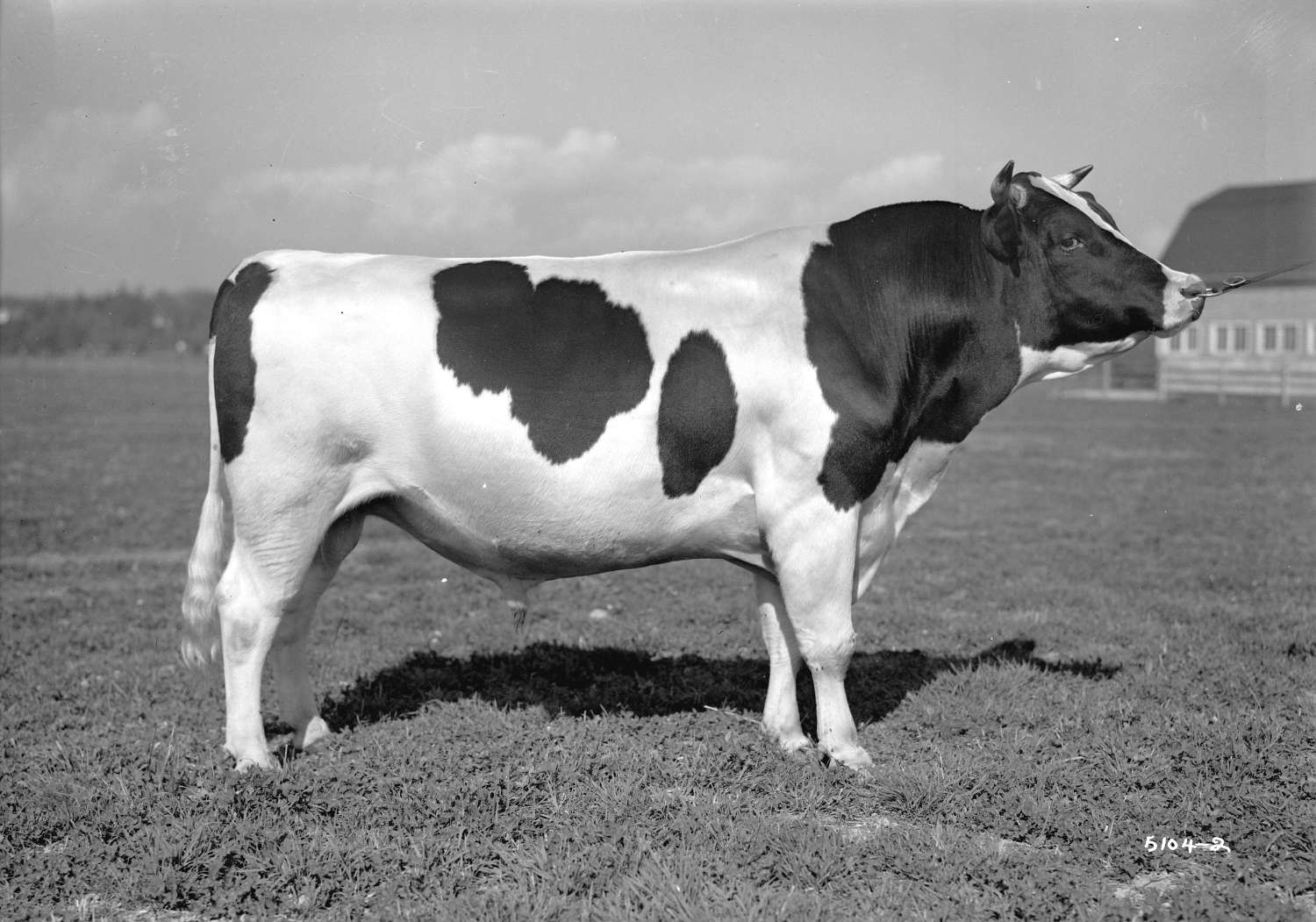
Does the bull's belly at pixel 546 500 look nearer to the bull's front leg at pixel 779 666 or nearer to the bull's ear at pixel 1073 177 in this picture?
the bull's front leg at pixel 779 666

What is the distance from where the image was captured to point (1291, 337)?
128 feet

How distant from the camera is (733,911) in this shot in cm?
386

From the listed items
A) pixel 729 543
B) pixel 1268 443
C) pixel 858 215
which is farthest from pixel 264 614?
pixel 1268 443

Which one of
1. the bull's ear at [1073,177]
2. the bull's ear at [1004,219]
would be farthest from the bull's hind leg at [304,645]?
the bull's ear at [1073,177]

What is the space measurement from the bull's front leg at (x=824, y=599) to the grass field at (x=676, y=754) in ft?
0.75

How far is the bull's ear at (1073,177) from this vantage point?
18.6 ft

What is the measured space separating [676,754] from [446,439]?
1770 mm

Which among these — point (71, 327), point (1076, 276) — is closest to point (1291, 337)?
point (1076, 276)

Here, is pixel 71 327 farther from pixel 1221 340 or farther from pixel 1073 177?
pixel 1073 177

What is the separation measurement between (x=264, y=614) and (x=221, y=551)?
49 centimetres

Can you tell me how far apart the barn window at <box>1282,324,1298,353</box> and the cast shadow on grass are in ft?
120

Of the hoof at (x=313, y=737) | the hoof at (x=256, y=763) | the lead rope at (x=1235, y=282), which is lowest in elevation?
the hoof at (x=313, y=737)

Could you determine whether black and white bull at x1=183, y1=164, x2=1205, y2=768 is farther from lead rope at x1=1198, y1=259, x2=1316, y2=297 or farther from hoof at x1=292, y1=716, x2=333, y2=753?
hoof at x1=292, y1=716, x2=333, y2=753

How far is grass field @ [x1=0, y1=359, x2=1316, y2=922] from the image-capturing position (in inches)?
162
